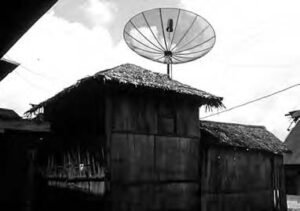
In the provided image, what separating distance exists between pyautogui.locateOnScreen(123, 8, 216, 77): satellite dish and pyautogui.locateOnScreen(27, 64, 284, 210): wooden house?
1.44m

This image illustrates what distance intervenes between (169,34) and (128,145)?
5.61 m

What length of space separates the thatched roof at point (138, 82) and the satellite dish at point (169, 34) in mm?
1290

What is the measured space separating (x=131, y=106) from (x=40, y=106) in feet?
12.8

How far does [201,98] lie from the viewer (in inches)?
531

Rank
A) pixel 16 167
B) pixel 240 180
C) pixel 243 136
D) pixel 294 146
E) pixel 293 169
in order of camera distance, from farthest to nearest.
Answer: pixel 294 146
pixel 293 169
pixel 243 136
pixel 240 180
pixel 16 167

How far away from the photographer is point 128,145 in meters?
12.0

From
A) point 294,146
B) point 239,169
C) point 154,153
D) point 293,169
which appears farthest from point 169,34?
point 294,146

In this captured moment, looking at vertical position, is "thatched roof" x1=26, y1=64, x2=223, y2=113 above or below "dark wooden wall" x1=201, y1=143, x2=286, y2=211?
above

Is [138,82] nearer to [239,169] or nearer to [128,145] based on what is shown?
[128,145]

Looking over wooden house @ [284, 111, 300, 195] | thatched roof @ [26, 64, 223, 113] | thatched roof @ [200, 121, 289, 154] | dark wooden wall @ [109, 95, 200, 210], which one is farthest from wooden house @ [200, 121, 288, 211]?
wooden house @ [284, 111, 300, 195]

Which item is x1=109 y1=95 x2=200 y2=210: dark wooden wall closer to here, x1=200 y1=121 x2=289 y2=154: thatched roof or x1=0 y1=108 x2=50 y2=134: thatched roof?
x1=200 y1=121 x2=289 y2=154: thatched roof

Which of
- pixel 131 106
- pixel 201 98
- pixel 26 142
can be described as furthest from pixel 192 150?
pixel 26 142

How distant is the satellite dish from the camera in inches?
577

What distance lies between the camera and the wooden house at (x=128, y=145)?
38.4 ft
